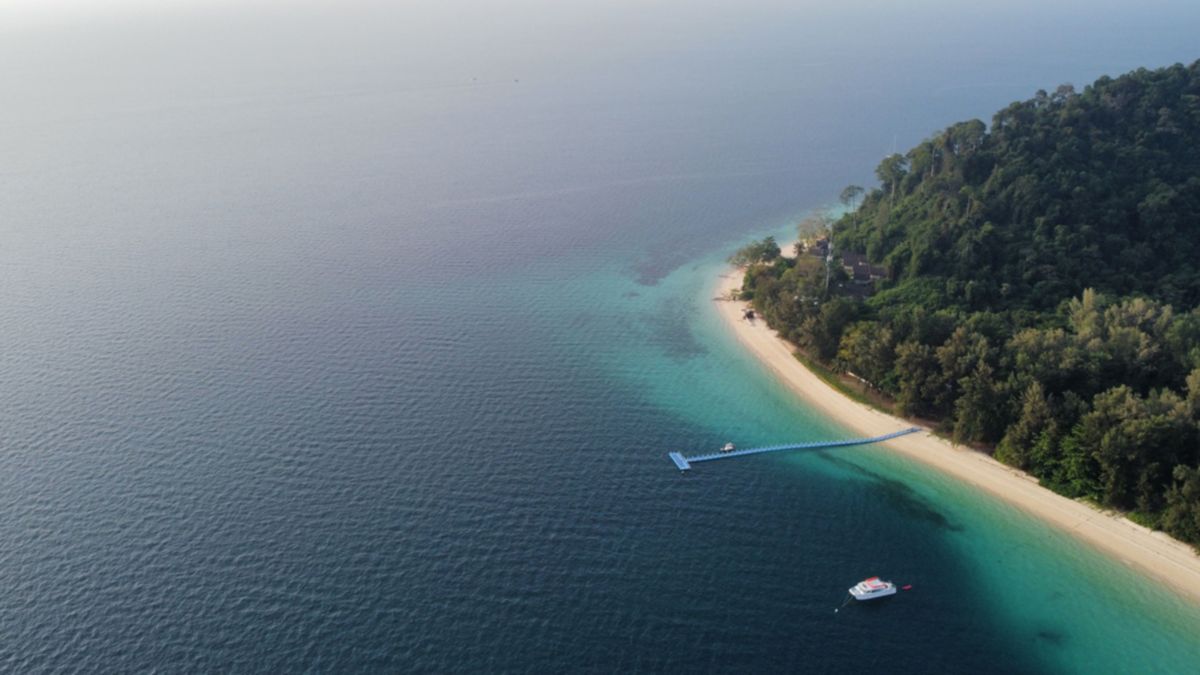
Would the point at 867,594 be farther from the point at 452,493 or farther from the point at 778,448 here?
the point at 452,493

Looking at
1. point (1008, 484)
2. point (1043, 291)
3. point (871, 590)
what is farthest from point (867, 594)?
point (1043, 291)

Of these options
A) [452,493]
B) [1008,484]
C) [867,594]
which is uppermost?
[1008,484]

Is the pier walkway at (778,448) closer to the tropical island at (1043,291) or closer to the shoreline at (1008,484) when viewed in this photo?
the shoreline at (1008,484)

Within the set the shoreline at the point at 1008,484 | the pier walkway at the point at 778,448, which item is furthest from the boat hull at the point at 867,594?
the pier walkway at the point at 778,448

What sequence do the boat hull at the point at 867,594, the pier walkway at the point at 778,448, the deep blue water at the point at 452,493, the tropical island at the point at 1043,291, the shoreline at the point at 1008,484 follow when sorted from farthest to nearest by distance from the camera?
1. the pier walkway at the point at 778,448
2. the tropical island at the point at 1043,291
3. the shoreline at the point at 1008,484
4. the boat hull at the point at 867,594
5. the deep blue water at the point at 452,493

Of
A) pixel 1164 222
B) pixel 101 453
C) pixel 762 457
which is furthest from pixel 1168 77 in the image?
pixel 101 453
